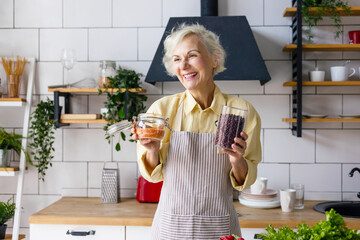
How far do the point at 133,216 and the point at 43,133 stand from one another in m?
0.91

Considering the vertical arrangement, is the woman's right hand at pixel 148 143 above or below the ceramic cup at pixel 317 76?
below

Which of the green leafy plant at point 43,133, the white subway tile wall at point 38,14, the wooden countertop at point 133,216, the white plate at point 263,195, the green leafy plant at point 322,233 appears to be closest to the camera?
the green leafy plant at point 322,233

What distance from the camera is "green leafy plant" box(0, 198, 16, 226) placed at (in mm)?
2781

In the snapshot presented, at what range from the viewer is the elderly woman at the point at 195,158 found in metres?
1.86

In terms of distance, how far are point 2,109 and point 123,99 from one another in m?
0.96

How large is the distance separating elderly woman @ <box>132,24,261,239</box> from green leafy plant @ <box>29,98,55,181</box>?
1.19 m

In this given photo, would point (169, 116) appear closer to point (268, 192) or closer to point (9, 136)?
point (268, 192)

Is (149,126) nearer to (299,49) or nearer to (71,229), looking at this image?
(71,229)

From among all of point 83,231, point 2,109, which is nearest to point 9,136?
point 2,109

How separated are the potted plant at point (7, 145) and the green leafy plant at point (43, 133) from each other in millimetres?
84

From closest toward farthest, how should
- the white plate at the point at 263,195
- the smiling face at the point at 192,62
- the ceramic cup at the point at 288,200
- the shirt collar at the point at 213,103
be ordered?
the smiling face at the point at 192,62 < the shirt collar at the point at 213,103 < the ceramic cup at the point at 288,200 < the white plate at the point at 263,195

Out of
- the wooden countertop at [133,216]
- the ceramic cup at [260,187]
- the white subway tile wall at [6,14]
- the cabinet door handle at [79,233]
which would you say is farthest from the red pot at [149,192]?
the white subway tile wall at [6,14]

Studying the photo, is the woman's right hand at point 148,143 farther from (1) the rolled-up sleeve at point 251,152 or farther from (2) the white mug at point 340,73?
(2) the white mug at point 340,73

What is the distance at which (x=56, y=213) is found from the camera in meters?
2.53
